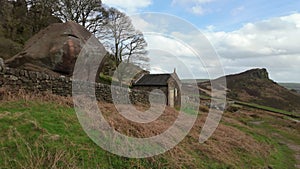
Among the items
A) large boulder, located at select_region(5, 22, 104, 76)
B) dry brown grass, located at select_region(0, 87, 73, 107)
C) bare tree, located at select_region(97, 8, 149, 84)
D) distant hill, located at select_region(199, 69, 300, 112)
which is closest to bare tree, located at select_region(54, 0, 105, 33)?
bare tree, located at select_region(97, 8, 149, 84)

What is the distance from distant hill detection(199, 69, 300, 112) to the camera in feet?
229

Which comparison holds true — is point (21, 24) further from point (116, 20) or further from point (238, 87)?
point (238, 87)

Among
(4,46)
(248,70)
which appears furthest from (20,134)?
(248,70)

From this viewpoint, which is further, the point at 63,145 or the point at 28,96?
the point at 28,96

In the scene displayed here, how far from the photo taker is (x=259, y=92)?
83.4m

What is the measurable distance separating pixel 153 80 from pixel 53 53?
820 inches

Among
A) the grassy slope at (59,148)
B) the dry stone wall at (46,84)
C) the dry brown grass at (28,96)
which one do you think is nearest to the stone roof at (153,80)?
the dry stone wall at (46,84)

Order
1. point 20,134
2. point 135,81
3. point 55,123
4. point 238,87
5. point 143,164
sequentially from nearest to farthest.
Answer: point 20,134, point 143,164, point 55,123, point 135,81, point 238,87

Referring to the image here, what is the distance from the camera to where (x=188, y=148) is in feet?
27.4

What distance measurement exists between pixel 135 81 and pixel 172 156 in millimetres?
26828

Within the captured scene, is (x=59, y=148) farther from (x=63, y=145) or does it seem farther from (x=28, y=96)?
(x=28, y=96)

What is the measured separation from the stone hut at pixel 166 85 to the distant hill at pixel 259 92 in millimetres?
41666

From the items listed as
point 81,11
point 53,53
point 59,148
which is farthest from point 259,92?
point 59,148

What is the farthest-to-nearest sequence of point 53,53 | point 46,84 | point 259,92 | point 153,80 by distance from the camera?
point 259,92
point 153,80
point 53,53
point 46,84
